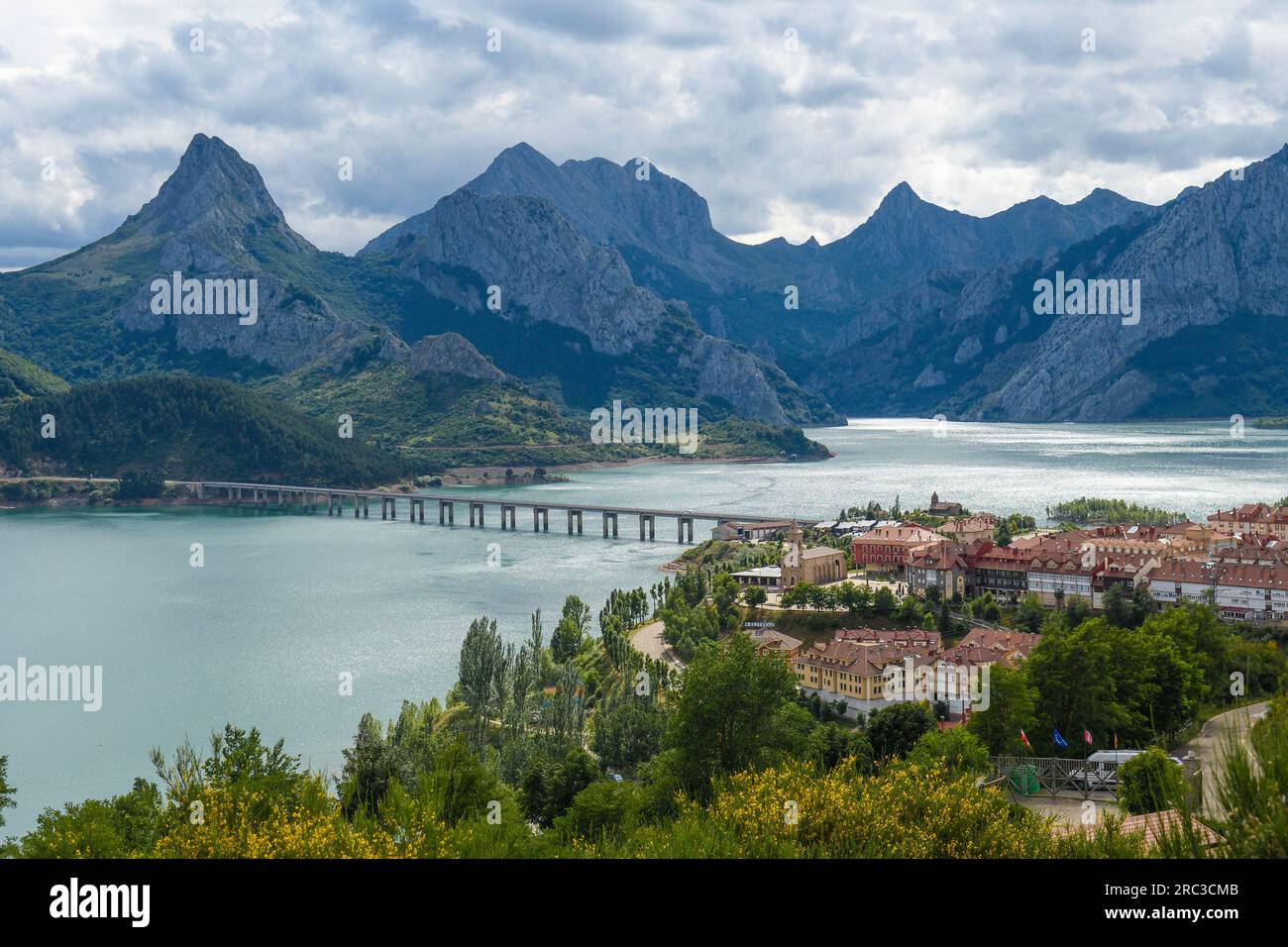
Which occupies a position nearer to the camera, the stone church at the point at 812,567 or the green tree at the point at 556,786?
the green tree at the point at 556,786

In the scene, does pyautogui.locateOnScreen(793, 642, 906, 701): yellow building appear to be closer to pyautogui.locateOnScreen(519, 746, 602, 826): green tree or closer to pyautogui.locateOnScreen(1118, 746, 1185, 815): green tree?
pyautogui.locateOnScreen(519, 746, 602, 826): green tree

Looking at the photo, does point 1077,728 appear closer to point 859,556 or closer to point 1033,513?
point 859,556

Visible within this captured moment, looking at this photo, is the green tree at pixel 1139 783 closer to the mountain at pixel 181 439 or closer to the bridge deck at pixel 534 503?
the bridge deck at pixel 534 503

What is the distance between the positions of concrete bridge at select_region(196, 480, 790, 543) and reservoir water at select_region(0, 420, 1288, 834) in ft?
7.06

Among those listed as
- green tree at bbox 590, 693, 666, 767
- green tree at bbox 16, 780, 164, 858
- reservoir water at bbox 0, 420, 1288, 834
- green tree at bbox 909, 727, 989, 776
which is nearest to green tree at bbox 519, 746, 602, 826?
green tree at bbox 590, 693, 666, 767

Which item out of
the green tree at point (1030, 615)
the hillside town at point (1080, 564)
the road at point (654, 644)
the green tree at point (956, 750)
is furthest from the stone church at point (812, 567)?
the green tree at point (956, 750)

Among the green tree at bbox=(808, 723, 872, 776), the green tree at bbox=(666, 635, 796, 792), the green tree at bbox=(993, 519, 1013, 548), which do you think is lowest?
the green tree at bbox=(808, 723, 872, 776)

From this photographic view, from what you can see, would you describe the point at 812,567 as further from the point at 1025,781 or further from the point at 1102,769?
the point at 1025,781

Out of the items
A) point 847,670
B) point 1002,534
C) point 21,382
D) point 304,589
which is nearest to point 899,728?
point 847,670

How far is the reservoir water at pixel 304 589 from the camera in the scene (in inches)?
1850

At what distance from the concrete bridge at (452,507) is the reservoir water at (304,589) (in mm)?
2153

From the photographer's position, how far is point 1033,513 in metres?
104

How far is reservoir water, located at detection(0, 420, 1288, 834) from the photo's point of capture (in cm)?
4700
